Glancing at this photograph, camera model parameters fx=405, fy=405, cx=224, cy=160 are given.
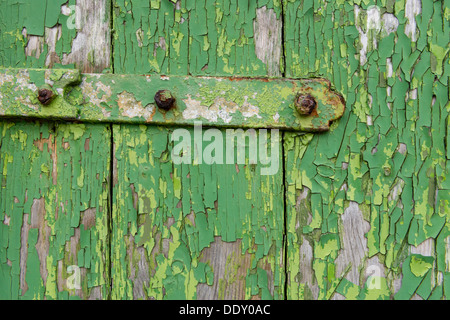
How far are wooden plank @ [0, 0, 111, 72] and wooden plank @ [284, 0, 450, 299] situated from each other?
33 cm

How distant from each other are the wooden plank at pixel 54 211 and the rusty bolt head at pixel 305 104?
1.07 feet

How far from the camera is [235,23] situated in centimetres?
69

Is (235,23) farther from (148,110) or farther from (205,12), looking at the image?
(148,110)

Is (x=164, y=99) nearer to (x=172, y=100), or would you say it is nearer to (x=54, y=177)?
(x=172, y=100)

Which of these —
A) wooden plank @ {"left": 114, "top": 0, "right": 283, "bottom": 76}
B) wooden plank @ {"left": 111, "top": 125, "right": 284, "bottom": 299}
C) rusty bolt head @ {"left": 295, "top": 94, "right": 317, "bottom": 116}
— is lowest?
wooden plank @ {"left": 111, "top": 125, "right": 284, "bottom": 299}

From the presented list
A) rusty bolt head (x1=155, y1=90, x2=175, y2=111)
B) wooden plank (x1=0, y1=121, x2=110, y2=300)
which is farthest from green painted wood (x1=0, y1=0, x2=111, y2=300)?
rusty bolt head (x1=155, y1=90, x2=175, y2=111)

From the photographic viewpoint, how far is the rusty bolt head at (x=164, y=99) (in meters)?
0.66

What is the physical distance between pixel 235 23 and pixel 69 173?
385 millimetres

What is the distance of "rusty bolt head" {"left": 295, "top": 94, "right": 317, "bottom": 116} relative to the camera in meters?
0.65

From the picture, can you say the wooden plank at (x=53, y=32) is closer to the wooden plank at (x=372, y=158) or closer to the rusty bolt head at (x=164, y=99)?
the rusty bolt head at (x=164, y=99)

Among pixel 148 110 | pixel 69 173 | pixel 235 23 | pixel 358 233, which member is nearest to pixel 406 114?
pixel 358 233

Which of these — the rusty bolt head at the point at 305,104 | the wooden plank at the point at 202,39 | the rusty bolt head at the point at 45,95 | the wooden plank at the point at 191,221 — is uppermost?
the wooden plank at the point at 202,39

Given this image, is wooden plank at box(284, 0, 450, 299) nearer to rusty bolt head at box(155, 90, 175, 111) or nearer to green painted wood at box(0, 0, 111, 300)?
rusty bolt head at box(155, 90, 175, 111)

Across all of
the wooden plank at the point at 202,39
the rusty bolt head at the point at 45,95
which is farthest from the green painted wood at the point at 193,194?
the rusty bolt head at the point at 45,95
